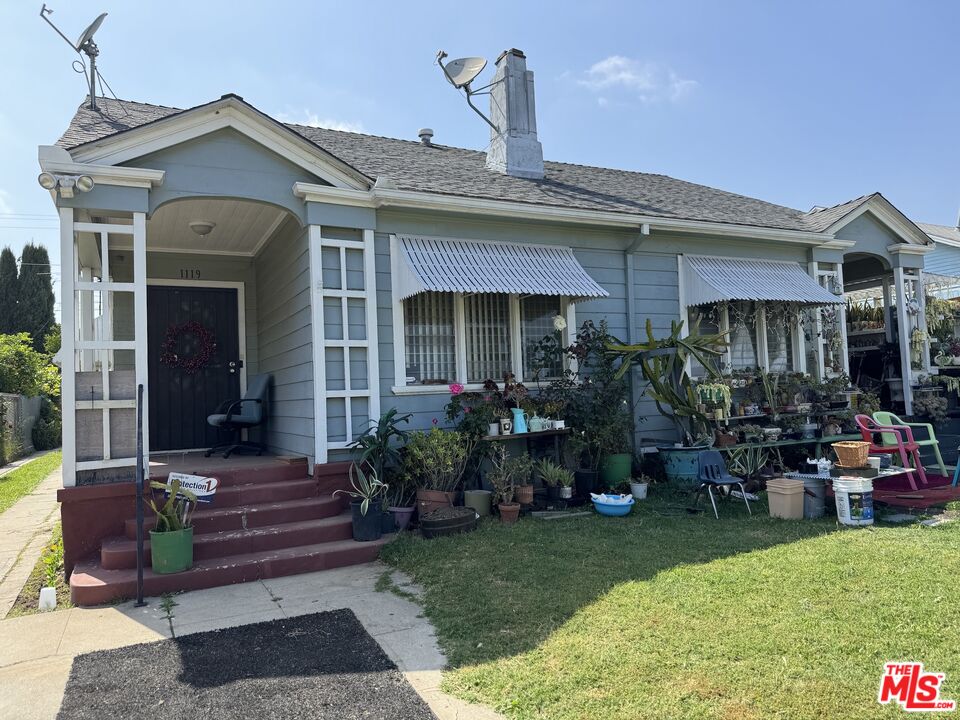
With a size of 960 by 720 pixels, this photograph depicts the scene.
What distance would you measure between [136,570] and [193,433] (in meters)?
3.58

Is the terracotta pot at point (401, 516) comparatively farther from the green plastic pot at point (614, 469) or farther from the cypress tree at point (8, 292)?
the cypress tree at point (8, 292)

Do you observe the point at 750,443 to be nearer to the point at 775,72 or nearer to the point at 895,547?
the point at 895,547

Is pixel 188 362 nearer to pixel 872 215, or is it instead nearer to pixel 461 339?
pixel 461 339

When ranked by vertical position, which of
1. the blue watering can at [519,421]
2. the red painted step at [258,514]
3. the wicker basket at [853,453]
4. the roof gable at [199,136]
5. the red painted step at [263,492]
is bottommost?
the red painted step at [258,514]

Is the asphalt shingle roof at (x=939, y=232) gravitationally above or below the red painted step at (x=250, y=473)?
above

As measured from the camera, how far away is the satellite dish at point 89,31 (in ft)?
23.3

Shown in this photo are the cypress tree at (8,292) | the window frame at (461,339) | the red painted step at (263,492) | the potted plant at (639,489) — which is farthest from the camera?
the cypress tree at (8,292)

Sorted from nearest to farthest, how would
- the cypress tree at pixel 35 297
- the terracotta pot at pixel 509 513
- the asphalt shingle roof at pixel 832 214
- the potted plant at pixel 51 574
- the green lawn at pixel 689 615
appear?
the green lawn at pixel 689 615
the potted plant at pixel 51 574
the terracotta pot at pixel 509 513
the asphalt shingle roof at pixel 832 214
the cypress tree at pixel 35 297

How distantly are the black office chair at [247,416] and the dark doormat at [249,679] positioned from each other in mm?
3719

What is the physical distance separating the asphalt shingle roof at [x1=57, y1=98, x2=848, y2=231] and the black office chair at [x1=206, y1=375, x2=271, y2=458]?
2.89 metres

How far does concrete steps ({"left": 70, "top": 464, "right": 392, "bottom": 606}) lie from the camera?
461 centimetres

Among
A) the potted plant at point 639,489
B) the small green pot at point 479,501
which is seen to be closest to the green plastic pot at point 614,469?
the potted plant at point 639,489

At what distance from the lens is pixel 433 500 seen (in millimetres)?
5941

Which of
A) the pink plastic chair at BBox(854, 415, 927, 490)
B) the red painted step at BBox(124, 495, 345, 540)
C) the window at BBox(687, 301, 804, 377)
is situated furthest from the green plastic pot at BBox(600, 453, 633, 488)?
the red painted step at BBox(124, 495, 345, 540)
